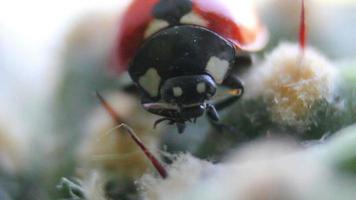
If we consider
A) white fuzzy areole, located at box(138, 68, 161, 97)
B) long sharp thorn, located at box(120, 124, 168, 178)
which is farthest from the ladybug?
long sharp thorn, located at box(120, 124, 168, 178)

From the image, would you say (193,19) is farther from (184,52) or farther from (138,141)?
(138,141)

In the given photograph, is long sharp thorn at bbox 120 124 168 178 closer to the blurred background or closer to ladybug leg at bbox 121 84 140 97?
the blurred background

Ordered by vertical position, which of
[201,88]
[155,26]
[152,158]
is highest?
[155,26]

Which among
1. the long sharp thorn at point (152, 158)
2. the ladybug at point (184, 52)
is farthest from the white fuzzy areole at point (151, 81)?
the long sharp thorn at point (152, 158)

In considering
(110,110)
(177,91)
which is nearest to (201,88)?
(177,91)

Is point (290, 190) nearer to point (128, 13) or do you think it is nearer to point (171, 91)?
point (171, 91)

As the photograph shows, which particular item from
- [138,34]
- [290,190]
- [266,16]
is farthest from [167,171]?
[266,16]
